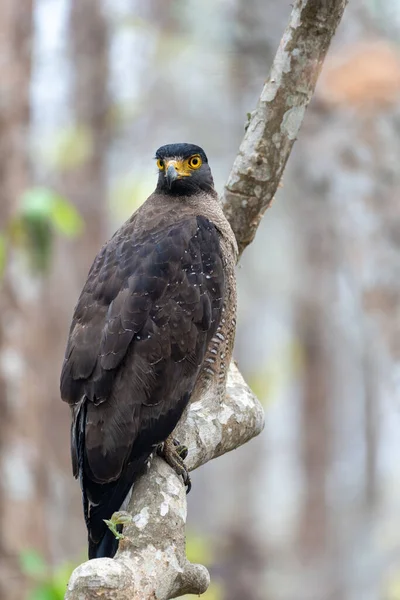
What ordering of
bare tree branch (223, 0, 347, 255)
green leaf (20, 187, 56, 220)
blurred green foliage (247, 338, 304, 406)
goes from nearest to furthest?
bare tree branch (223, 0, 347, 255) < green leaf (20, 187, 56, 220) < blurred green foliage (247, 338, 304, 406)

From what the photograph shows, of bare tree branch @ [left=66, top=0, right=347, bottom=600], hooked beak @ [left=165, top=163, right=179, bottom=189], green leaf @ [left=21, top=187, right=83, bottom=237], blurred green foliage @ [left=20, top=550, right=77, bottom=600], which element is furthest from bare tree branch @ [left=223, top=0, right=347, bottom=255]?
blurred green foliage @ [left=20, top=550, right=77, bottom=600]

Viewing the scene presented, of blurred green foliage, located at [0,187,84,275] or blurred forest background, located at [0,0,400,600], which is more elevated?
blurred forest background, located at [0,0,400,600]

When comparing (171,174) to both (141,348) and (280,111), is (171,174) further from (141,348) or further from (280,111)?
(141,348)

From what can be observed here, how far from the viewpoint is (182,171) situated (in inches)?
207

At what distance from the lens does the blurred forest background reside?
7758mm

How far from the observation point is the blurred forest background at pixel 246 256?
25.5 ft

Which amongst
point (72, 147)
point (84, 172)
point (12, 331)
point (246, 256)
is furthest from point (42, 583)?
point (246, 256)

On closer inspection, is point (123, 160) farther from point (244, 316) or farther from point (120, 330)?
point (120, 330)

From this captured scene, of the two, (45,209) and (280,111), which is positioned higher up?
(45,209)

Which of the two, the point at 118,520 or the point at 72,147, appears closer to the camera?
the point at 118,520

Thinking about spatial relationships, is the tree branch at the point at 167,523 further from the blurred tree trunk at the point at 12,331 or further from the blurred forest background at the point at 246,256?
the blurred tree trunk at the point at 12,331

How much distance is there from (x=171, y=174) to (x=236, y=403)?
133 cm

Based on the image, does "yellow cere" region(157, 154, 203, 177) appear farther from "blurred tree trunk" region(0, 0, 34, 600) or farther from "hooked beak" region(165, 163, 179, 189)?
"blurred tree trunk" region(0, 0, 34, 600)

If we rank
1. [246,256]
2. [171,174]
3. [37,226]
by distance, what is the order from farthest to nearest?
[246,256], [37,226], [171,174]
